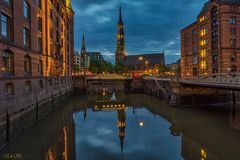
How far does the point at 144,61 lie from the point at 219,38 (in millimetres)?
90607

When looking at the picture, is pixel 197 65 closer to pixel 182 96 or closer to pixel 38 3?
pixel 182 96

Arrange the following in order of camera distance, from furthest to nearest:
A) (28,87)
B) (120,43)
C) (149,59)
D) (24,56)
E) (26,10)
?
(149,59) → (120,43) → (26,10) → (28,87) → (24,56)

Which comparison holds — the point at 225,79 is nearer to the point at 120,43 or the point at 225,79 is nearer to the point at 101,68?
the point at 101,68

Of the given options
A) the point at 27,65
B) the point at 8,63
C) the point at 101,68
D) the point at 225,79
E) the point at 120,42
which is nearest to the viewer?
the point at 8,63

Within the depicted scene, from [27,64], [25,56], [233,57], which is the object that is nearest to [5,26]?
[25,56]

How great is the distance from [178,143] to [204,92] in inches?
676

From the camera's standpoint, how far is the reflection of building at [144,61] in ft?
429

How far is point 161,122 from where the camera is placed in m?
22.7

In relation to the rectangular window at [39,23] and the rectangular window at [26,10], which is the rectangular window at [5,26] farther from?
the rectangular window at [39,23]

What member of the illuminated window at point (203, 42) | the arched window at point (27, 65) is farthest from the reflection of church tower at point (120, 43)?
the arched window at point (27, 65)

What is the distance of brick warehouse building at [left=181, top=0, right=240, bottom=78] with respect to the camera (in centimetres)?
4034

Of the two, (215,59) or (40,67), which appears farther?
(215,59)

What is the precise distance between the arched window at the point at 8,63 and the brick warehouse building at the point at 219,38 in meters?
32.7

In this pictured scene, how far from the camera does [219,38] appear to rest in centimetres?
4097
